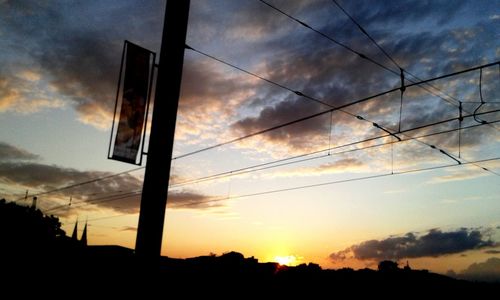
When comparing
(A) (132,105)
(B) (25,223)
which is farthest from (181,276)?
(B) (25,223)

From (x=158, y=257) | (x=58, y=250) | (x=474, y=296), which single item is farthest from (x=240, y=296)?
(x=474, y=296)

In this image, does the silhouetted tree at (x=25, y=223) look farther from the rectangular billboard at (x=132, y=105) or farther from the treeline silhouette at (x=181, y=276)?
the rectangular billboard at (x=132, y=105)

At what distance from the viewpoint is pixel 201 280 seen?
24047 millimetres

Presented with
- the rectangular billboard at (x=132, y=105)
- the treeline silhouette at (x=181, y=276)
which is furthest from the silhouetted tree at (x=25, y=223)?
the rectangular billboard at (x=132, y=105)

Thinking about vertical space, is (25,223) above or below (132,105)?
below

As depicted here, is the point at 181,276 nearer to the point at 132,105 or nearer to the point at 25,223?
the point at 132,105

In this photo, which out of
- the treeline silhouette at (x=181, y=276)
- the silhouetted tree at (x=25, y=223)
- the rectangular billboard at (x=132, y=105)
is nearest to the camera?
the rectangular billboard at (x=132, y=105)

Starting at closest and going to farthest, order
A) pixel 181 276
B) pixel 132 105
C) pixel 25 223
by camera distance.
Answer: pixel 132 105 → pixel 181 276 → pixel 25 223

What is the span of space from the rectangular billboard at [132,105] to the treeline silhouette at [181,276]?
2670 millimetres

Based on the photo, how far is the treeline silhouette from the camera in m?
17.4

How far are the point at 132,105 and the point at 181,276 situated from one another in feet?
55.7

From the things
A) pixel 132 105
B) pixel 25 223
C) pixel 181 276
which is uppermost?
pixel 132 105

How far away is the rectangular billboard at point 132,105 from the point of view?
9.02m

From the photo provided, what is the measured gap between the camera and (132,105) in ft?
30.0
